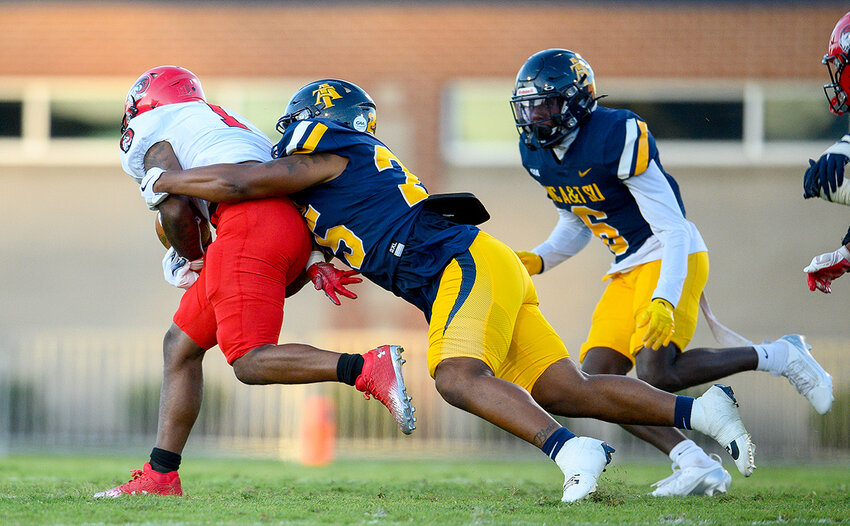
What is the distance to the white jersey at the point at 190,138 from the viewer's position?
14.1 feet

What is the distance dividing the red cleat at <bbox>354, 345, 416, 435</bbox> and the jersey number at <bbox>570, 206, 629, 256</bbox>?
5.12ft

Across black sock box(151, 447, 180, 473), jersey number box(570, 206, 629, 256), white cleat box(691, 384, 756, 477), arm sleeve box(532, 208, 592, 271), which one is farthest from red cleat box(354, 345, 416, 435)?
arm sleeve box(532, 208, 592, 271)

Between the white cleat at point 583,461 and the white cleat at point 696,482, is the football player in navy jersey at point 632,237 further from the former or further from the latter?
the white cleat at point 583,461

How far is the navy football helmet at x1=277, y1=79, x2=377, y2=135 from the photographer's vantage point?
14.5 ft

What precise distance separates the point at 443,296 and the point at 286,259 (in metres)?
0.73

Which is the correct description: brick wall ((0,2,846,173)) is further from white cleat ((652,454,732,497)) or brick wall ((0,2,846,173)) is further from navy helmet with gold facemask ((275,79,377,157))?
white cleat ((652,454,732,497))

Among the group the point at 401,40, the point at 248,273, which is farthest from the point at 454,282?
the point at 401,40

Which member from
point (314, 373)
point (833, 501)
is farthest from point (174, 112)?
point (833, 501)

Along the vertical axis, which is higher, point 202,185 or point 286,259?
point 202,185

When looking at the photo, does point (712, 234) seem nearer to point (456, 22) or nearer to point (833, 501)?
point (456, 22)

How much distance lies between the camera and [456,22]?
1384cm

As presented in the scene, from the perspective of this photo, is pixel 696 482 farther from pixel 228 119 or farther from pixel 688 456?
pixel 228 119

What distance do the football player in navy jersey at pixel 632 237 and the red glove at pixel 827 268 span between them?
Result: 338 mm

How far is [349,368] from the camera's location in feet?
12.7
